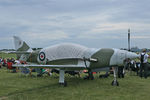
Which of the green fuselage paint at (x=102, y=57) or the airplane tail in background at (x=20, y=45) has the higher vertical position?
the airplane tail in background at (x=20, y=45)

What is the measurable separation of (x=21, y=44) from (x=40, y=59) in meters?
3.26

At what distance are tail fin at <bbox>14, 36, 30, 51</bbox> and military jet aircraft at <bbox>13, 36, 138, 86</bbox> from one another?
5.81 ft

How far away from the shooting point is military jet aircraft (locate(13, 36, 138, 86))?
1065 centimetres

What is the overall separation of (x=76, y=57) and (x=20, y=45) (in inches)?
260

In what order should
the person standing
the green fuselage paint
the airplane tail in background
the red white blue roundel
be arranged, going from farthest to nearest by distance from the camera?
the airplane tail in background → the red white blue roundel → the green fuselage paint → the person standing

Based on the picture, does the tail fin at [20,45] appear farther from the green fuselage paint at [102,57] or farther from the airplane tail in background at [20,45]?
the green fuselage paint at [102,57]

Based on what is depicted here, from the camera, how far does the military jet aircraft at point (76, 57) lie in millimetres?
10648

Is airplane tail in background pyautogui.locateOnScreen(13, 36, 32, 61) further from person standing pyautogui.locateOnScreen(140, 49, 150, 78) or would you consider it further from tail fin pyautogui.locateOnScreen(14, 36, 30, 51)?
person standing pyautogui.locateOnScreen(140, 49, 150, 78)

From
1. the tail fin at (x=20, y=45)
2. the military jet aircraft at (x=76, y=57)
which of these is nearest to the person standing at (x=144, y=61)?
the military jet aircraft at (x=76, y=57)

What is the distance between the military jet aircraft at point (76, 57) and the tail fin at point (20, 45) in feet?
5.81

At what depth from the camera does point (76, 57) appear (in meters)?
11.9

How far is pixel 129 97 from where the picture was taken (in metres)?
7.81

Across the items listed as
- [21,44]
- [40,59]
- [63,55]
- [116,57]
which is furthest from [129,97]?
[21,44]

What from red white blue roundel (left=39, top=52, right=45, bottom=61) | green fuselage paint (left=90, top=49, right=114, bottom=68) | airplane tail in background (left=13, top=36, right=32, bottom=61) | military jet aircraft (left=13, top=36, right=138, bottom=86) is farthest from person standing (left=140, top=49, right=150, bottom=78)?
airplane tail in background (left=13, top=36, right=32, bottom=61)
